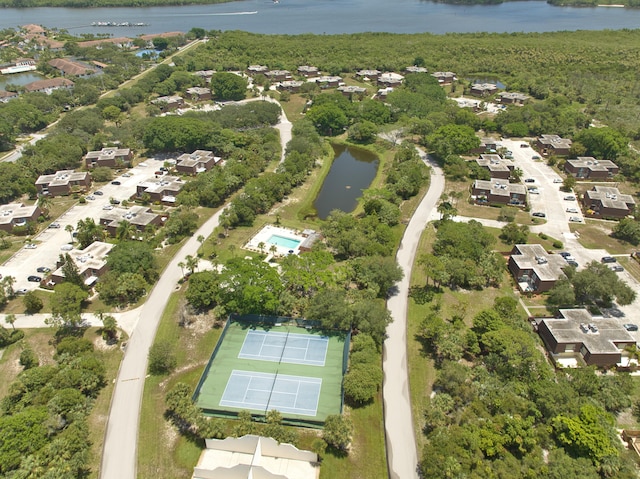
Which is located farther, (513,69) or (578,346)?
(513,69)

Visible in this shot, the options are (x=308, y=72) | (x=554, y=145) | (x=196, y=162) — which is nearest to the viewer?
(x=196, y=162)

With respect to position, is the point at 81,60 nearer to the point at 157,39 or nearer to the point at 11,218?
the point at 157,39

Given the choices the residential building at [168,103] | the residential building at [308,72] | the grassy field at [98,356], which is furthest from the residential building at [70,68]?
the grassy field at [98,356]

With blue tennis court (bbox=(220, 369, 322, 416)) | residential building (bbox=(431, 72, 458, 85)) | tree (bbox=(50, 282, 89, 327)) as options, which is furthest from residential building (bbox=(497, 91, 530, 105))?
tree (bbox=(50, 282, 89, 327))

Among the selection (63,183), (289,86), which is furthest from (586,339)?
(289,86)

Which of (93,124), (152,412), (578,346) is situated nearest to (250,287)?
(152,412)

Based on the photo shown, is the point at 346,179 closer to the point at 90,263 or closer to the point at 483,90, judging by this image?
the point at 90,263

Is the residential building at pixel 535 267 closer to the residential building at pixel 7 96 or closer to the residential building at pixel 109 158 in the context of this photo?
the residential building at pixel 109 158
